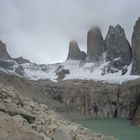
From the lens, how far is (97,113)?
166 meters

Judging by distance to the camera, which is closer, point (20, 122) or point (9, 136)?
point (9, 136)

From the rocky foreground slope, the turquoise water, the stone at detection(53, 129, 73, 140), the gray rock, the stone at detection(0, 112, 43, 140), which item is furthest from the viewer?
the turquoise water

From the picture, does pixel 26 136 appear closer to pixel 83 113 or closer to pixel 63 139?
pixel 63 139

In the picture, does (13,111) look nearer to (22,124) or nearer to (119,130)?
(22,124)

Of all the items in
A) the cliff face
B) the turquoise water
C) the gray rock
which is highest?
the cliff face

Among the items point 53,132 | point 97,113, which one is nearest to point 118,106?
point 97,113

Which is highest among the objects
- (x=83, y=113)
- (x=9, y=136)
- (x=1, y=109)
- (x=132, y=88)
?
(x=132, y=88)

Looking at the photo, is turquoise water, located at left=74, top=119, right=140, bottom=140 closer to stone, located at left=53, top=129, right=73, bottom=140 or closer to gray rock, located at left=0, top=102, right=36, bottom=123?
stone, located at left=53, top=129, right=73, bottom=140

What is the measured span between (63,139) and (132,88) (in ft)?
478

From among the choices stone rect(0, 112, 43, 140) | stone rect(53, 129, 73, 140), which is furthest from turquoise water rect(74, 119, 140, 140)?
stone rect(0, 112, 43, 140)

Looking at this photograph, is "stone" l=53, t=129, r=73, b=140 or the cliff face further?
the cliff face

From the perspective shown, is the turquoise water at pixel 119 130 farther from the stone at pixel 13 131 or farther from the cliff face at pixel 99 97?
the cliff face at pixel 99 97

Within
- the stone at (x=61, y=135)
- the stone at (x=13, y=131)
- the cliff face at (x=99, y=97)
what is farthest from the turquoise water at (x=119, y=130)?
the cliff face at (x=99, y=97)

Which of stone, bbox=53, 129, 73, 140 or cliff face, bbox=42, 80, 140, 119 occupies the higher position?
cliff face, bbox=42, 80, 140, 119
